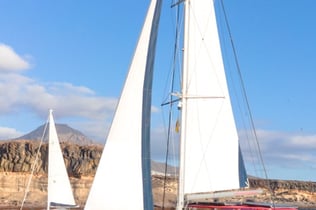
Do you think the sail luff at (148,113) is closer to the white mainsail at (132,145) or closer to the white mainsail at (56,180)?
the white mainsail at (132,145)

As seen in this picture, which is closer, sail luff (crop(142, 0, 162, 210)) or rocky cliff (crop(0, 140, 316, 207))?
sail luff (crop(142, 0, 162, 210))

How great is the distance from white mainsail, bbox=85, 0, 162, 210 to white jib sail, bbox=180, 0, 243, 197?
1.76 m

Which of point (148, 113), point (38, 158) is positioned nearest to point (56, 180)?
point (148, 113)

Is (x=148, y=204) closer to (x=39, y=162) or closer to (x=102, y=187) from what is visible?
(x=102, y=187)

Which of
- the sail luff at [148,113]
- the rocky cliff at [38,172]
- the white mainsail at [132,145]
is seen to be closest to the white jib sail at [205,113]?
the sail luff at [148,113]

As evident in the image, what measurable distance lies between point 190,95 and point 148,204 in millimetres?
4843

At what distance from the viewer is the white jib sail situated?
2114 cm

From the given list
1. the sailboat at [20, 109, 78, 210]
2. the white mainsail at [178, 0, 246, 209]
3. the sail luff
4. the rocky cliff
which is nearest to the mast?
the white mainsail at [178, 0, 246, 209]

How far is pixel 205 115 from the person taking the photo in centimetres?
2278

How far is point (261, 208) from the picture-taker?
2316 cm

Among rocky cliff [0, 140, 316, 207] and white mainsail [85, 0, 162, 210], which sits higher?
rocky cliff [0, 140, 316, 207]

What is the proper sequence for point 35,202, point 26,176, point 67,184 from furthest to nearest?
1. point 26,176
2. point 35,202
3. point 67,184

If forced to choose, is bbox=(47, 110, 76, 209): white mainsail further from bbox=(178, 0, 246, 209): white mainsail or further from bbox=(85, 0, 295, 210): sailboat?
bbox=(178, 0, 246, 209): white mainsail

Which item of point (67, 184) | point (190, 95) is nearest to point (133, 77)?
point (190, 95)
